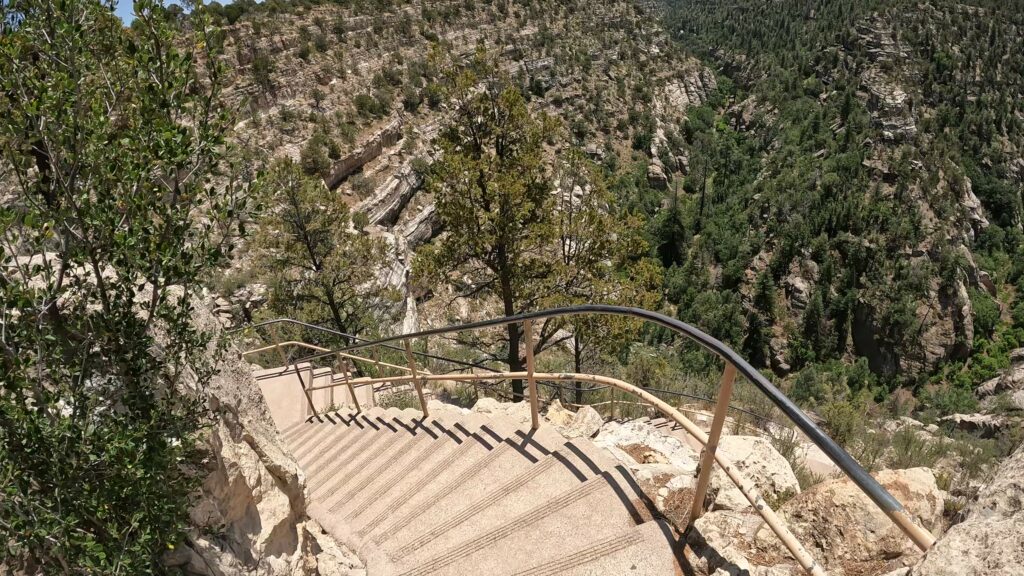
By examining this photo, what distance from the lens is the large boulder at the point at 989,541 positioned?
4.47ft

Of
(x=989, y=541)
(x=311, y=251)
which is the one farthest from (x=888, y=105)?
(x=989, y=541)

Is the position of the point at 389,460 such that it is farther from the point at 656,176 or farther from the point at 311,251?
the point at 656,176

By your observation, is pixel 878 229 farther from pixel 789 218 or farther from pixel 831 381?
pixel 831 381

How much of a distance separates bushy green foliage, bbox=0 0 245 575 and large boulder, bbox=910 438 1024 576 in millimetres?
2692

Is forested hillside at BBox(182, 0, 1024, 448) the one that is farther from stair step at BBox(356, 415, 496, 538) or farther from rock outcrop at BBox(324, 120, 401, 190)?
stair step at BBox(356, 415, 496, 538)

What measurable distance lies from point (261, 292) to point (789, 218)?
52.9 meters

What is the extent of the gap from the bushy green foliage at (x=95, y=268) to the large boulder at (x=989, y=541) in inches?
106

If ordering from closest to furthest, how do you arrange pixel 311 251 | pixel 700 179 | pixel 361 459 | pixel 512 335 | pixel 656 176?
pixel 361 459
pixel 512 335
pixel 311 251
pixel 656 176
pixel 700 179

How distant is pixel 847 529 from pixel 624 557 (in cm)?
124

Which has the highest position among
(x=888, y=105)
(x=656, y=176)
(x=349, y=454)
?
(x=888, y=105)

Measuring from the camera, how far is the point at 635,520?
9.36 feet

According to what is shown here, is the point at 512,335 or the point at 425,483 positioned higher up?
the point at 425,483

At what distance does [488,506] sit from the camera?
11.8 feet

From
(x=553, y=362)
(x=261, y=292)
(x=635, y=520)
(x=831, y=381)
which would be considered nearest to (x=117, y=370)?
(x=635, y=520)
